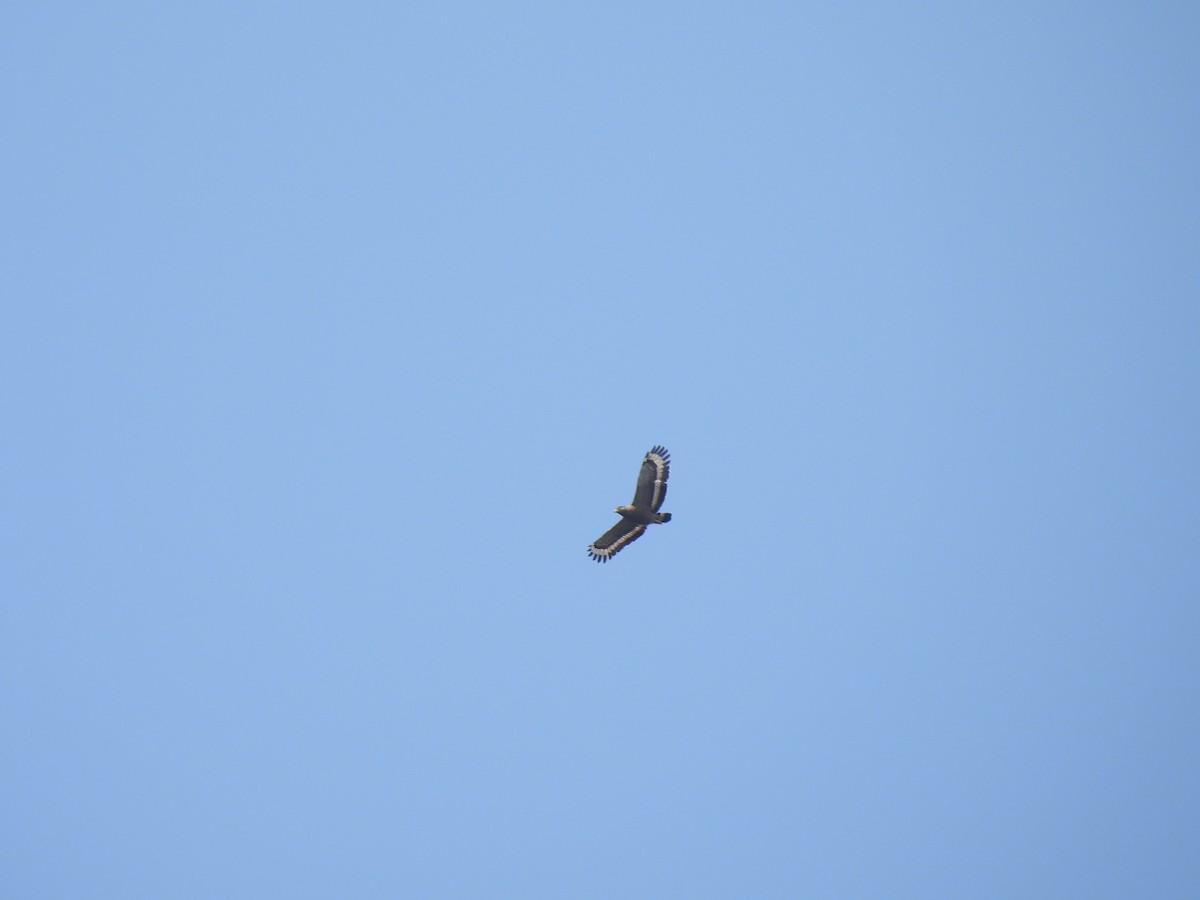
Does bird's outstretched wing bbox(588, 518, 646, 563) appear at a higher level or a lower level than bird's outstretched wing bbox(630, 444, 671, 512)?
lower

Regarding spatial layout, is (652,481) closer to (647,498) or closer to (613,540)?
(647,498)

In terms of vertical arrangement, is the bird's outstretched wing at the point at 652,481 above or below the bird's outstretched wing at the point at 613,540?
above

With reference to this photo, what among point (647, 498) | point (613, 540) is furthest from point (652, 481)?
point (613, 540)

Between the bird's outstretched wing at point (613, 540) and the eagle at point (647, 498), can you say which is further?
the bird's outstretched wing at point (613, 540)

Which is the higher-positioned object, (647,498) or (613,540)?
(647,498)

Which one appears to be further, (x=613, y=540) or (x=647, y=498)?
(x=613, y=540)

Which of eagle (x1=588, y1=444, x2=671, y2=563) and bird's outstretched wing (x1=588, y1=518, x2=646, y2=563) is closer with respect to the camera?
eagle (x1=588, y1=444, x2=671, y2=563)

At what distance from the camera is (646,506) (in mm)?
31688
